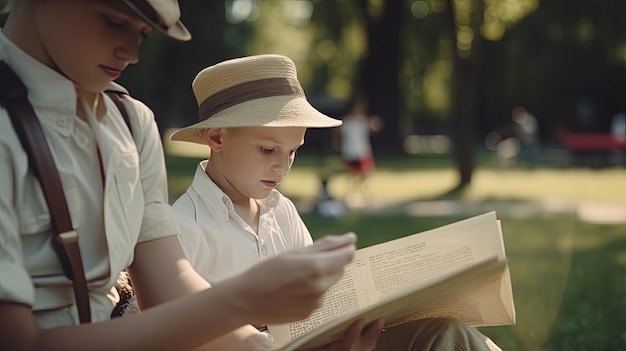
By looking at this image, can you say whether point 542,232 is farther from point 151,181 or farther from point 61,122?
point 61,122

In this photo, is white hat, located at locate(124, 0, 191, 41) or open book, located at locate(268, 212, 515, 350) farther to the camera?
open book, located at locate(268, 212, 515, 350)

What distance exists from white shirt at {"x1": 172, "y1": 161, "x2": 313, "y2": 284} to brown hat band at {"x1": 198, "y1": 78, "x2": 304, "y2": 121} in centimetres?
20

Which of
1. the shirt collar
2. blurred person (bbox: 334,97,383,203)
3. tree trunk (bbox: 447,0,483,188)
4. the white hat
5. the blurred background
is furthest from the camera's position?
tree trunk (bbox: 447,0,483,188)

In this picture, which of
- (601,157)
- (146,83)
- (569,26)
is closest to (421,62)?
(569,26)

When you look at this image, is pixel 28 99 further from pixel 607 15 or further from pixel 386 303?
pixel 607 15

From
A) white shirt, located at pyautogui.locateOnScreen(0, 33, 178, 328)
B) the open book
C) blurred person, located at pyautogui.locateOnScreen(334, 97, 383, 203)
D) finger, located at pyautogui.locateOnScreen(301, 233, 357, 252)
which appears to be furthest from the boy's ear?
blurred person, located at pyautogui.locateOnScreen(334, 97, 383, 203)

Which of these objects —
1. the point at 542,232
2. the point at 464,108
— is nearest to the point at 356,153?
the point at 464,108

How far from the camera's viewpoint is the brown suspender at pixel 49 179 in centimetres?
152

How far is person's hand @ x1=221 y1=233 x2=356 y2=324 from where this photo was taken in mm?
1444

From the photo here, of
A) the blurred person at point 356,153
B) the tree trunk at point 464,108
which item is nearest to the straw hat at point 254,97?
the blurred person at point 356,153

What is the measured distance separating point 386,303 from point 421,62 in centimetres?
4238

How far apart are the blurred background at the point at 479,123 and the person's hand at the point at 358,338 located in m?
2.44

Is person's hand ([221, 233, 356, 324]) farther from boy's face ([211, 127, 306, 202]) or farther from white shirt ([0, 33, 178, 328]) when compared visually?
boy's face ([211, 127, 306, 202])

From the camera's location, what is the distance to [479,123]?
4591cm
